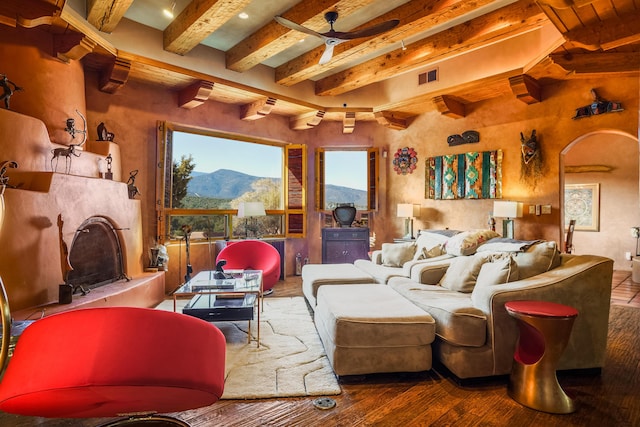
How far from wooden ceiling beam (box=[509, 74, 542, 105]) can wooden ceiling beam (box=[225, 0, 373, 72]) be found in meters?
2.32

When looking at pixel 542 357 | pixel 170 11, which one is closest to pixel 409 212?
pixel 542 357

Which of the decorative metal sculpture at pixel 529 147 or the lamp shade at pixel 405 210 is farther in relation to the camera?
the lamp shade at pixel 405 210

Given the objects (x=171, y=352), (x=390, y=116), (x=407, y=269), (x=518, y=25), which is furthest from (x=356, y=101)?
(x=171, y=352)

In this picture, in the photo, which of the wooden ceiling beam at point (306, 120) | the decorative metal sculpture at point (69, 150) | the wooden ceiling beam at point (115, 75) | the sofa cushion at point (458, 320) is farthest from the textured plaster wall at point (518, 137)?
the decorative metal sculpture at point (69, 150)

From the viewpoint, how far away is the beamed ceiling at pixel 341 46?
3287 mm

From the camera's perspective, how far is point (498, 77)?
4.66 meters

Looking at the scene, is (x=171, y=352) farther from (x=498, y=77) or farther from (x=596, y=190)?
(x=596, y=190)

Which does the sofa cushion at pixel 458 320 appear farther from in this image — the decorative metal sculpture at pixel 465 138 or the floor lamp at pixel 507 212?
the decorative metal sculpture at pixel 465 138

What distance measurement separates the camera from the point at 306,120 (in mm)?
6211

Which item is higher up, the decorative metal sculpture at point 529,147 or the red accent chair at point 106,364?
the decorative metal sculpture at point 529,147

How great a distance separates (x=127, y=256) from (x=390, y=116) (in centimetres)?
437

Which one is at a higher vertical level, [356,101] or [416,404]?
[356,101]

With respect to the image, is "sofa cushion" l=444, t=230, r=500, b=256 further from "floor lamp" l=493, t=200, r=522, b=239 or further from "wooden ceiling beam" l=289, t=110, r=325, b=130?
"wooden ceiling beam" l=289, t=110, r=325, b=130

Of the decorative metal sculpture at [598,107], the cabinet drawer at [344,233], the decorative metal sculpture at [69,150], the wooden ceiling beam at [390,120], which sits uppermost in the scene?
the wooden ceiling beam at [390,120]
